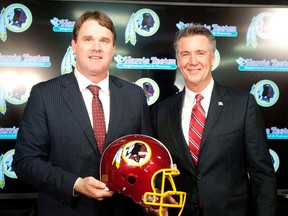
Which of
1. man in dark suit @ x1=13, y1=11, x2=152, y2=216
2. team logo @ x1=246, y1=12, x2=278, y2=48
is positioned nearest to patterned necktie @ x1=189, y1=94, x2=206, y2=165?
man in dark suit @ x1=13, y1=11, x2=152, y2=216

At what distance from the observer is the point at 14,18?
3205mm

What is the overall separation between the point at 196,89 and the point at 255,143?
0.48 metres

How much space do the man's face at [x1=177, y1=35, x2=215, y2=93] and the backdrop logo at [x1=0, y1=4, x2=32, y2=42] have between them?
1.54 meters

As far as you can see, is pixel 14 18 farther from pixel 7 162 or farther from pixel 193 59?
pixel 193 59

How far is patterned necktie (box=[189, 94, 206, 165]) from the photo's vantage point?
2.25m

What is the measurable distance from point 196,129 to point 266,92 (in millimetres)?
1448

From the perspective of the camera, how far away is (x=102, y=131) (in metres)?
1.99

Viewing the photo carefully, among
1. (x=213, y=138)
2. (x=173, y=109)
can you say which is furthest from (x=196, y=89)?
(x=213, y=138)

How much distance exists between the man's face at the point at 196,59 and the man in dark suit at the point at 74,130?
1.53 feet

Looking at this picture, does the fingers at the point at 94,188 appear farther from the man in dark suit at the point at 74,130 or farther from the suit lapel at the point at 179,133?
the suit lapel at the point at 179,133

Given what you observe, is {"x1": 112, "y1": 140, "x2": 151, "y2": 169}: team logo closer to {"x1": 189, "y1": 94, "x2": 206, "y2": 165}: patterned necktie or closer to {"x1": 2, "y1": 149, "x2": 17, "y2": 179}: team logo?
{"x1": 189, "y1": 94, "x2": 206, "y2": 165}: patterned necktie

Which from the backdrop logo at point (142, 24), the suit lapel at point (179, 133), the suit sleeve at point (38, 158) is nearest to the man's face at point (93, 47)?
the suit sleeve at point (38, 158)

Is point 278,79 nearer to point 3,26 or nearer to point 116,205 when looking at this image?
point 116,205

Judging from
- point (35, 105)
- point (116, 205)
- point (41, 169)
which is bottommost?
point (116, 205)
